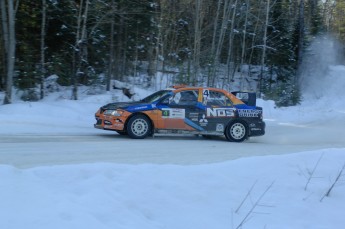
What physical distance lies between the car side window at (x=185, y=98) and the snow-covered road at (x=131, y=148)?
109 centimetres

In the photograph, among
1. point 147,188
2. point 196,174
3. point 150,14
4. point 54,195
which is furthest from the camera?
point 150,14

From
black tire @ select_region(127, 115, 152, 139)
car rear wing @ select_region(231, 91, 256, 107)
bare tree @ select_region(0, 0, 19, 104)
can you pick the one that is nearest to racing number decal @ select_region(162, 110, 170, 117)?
black tire @ select_region(127, 115, 152, 139)

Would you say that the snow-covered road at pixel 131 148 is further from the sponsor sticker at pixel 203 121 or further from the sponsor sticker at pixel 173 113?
the sponsor sticker at pixel 173 113

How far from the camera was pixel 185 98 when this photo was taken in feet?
41.5

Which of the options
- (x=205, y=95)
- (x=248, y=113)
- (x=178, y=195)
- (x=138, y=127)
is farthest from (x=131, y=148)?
(x=178, y=195)

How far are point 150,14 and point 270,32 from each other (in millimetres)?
13468

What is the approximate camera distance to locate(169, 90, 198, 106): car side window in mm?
12523

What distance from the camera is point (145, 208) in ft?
16.5

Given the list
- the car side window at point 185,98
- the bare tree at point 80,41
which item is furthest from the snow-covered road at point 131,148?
the bare tree at point 80,41

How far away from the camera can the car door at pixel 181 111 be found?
40.7 ft

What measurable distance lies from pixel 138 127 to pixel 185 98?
163 cm

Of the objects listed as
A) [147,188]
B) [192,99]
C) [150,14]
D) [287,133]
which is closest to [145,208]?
[147,188]

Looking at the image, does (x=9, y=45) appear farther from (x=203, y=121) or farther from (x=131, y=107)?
(x=203, y=121)

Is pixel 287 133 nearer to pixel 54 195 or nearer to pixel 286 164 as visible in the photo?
pixel 286 164
